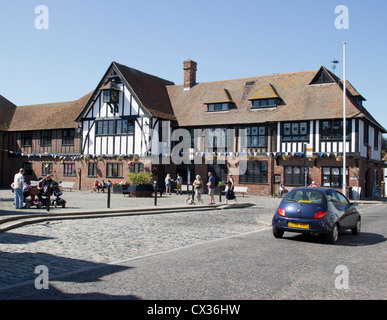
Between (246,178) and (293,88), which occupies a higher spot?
(293,88)

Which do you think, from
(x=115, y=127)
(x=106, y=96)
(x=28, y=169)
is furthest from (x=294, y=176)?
(x=28, y=169)

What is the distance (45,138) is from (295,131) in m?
24.1

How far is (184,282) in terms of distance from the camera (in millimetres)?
6062

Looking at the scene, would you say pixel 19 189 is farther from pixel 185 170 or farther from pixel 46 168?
pixel 46 168

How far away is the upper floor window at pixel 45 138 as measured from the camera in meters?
40.0

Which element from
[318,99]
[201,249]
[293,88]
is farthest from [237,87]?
[201,249]

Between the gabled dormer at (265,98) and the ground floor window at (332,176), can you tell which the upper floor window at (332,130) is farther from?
the gabled dormer at (265,98)

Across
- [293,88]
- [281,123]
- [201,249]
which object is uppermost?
[293,88]

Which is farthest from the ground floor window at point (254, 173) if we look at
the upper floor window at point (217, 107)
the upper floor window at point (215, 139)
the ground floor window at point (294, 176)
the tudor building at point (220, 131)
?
the upper floor window at point (217, 107)

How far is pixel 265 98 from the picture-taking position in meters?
33.0

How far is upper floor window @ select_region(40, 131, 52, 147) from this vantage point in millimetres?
39991

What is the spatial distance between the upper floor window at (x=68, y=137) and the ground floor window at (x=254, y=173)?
16.4 m
